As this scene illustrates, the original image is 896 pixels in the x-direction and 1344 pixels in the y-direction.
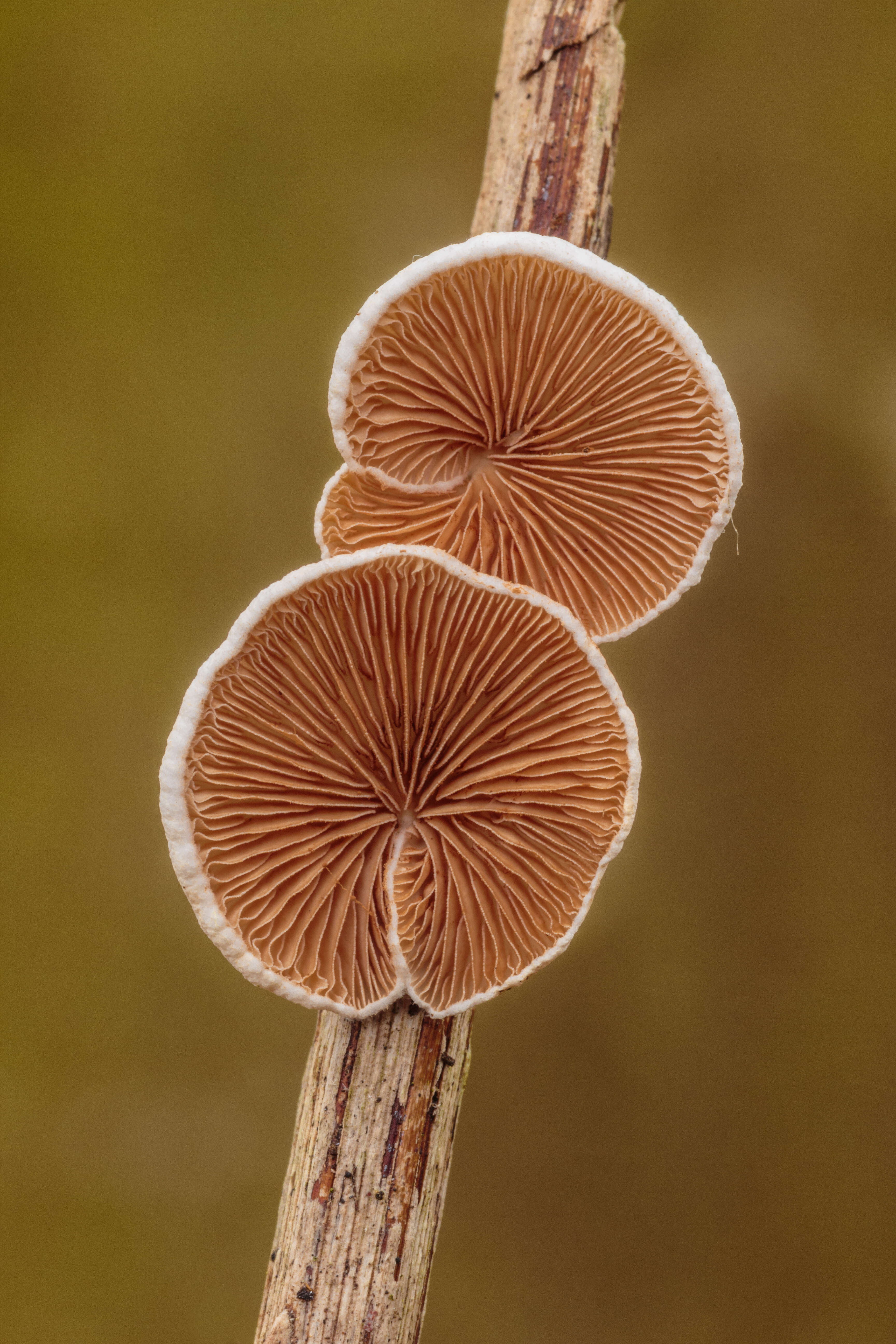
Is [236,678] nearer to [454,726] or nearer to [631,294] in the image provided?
[454,726]

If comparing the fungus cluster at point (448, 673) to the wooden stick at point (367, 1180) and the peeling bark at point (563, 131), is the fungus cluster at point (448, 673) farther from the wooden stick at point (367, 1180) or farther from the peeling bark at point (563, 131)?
the peeling bark at point (563, 131)

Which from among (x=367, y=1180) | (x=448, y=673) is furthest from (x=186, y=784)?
(x=367, y=1180)

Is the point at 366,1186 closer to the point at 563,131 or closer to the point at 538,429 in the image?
the point at 538,429

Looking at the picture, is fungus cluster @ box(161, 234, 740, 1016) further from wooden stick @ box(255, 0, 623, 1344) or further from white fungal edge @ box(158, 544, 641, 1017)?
wooden stick @ box(255, 0, 623, 1344)

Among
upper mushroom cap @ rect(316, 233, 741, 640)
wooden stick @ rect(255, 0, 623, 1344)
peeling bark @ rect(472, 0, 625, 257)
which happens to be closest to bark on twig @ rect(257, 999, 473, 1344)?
wooden stick @ rect(255, 0, 623, 1344)

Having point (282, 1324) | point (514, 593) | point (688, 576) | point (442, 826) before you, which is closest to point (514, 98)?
point (688, 576)

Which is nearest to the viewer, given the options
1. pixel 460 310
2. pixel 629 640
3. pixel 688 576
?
pixel 460 310

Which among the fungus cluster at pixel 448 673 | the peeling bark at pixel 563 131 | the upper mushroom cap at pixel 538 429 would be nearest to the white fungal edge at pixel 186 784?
the fungus cluster at pixel 448 673

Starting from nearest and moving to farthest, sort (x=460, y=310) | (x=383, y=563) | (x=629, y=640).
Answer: (x=383, y=563)
(x=460, y=310)
(x=629, y=640)
